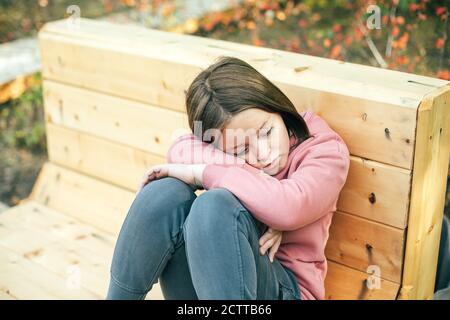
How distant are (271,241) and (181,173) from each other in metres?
0.30

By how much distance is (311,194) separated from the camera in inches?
65.6

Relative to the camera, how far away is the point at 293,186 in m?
Result: 1.66

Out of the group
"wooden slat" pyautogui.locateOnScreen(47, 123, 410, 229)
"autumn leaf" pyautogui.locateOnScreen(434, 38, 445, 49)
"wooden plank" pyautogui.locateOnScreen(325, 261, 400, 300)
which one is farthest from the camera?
"autumn leaf" pyautogui.locateOnScreen(434, 38, 445, 49)

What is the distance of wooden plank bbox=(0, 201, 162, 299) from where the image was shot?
229 centimetres

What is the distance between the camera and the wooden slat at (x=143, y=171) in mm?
1793

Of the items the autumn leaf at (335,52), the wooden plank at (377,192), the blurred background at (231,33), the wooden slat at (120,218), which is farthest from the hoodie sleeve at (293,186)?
the autumn leaf at (335,52)

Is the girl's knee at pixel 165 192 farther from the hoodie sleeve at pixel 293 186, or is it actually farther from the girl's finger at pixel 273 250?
the girl's finger at pixel 273 250

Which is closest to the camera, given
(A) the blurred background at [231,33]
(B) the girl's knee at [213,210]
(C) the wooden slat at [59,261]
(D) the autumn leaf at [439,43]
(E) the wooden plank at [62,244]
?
(B) the girl's knee at [213,210]

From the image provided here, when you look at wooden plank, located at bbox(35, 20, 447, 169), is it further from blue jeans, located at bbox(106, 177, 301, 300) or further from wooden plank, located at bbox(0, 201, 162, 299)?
wooden plank, located at bbox(0, 201, 162, 299)

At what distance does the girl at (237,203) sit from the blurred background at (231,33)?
1.16m

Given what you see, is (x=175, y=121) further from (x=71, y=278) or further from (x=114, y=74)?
(x=71, y=278)

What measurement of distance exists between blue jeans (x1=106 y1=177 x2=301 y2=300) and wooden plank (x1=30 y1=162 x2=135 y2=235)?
726 millimetres

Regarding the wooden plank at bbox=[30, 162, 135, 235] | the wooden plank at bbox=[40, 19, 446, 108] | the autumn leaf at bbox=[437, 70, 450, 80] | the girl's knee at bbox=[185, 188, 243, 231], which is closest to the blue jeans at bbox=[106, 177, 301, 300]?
the girl's knee at bbox=[185, 188, 243, 231]

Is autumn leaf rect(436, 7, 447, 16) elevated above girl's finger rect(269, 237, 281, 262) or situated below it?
above
